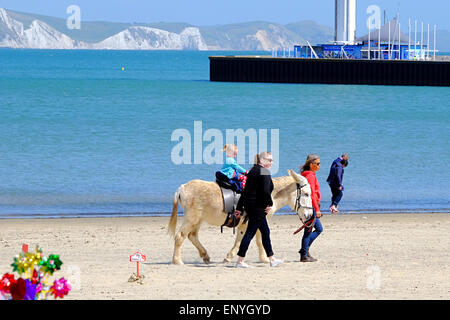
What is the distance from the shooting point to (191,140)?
Result: 45.6 m

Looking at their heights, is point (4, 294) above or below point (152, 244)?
above

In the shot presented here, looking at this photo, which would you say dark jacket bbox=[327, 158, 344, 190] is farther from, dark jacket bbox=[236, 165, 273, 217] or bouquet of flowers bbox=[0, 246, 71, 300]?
bouquet of flowers bbox=[0, 246, 71, 300]

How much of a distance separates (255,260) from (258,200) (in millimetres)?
1730

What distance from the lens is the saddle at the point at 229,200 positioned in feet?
43.0

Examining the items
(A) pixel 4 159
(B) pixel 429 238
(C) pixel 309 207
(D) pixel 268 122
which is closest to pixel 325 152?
(A) pixel 4 159

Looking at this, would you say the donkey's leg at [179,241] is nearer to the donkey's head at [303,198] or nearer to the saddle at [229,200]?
the saddle at [229,200]

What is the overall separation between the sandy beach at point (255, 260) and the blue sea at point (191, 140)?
10.3 feet

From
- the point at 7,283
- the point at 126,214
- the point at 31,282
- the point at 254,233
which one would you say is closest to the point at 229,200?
the point at 254,233

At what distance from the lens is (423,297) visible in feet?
35.3

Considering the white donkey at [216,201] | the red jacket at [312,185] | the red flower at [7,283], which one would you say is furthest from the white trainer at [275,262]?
the red flower at [7,283]

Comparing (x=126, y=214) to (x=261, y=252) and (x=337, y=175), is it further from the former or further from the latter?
(x=261, y=252)

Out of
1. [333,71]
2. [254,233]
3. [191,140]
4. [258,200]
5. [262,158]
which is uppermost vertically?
[333,71]

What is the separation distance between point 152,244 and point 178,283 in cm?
429
